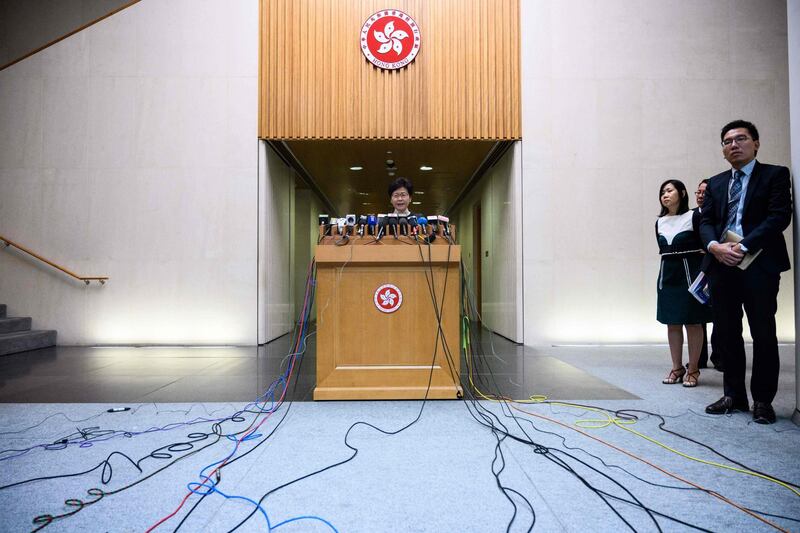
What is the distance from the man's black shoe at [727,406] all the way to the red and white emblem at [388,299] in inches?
77.4

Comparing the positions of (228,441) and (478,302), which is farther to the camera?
(478,302)

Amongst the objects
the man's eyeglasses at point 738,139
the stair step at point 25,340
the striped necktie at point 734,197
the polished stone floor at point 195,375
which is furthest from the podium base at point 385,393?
the stair step at point 25,340

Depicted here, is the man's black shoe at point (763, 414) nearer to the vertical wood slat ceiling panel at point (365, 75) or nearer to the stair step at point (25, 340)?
the vertical wood slat ceiling panel at point (365, 75)

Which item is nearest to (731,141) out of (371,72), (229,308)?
(371,72)

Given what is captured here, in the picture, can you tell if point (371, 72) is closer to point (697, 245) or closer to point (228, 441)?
point (697, 245)

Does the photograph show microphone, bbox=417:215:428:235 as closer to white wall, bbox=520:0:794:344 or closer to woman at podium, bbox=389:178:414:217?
woman at podium, bbox=389:178:414:217

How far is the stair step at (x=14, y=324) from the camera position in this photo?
18.4ft

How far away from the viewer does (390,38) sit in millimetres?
5867

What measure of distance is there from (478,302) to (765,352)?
812 cm

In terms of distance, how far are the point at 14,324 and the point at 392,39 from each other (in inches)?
239

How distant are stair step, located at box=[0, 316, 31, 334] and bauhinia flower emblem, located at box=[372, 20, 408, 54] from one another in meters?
5.81

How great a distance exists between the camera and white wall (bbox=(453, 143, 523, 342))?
6.09m

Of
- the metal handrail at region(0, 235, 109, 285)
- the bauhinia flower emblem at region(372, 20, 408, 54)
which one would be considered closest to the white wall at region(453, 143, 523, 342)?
the bauhinia flower emblem at region(372, 20, 408, 54)

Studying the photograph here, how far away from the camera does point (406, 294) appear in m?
2.95
